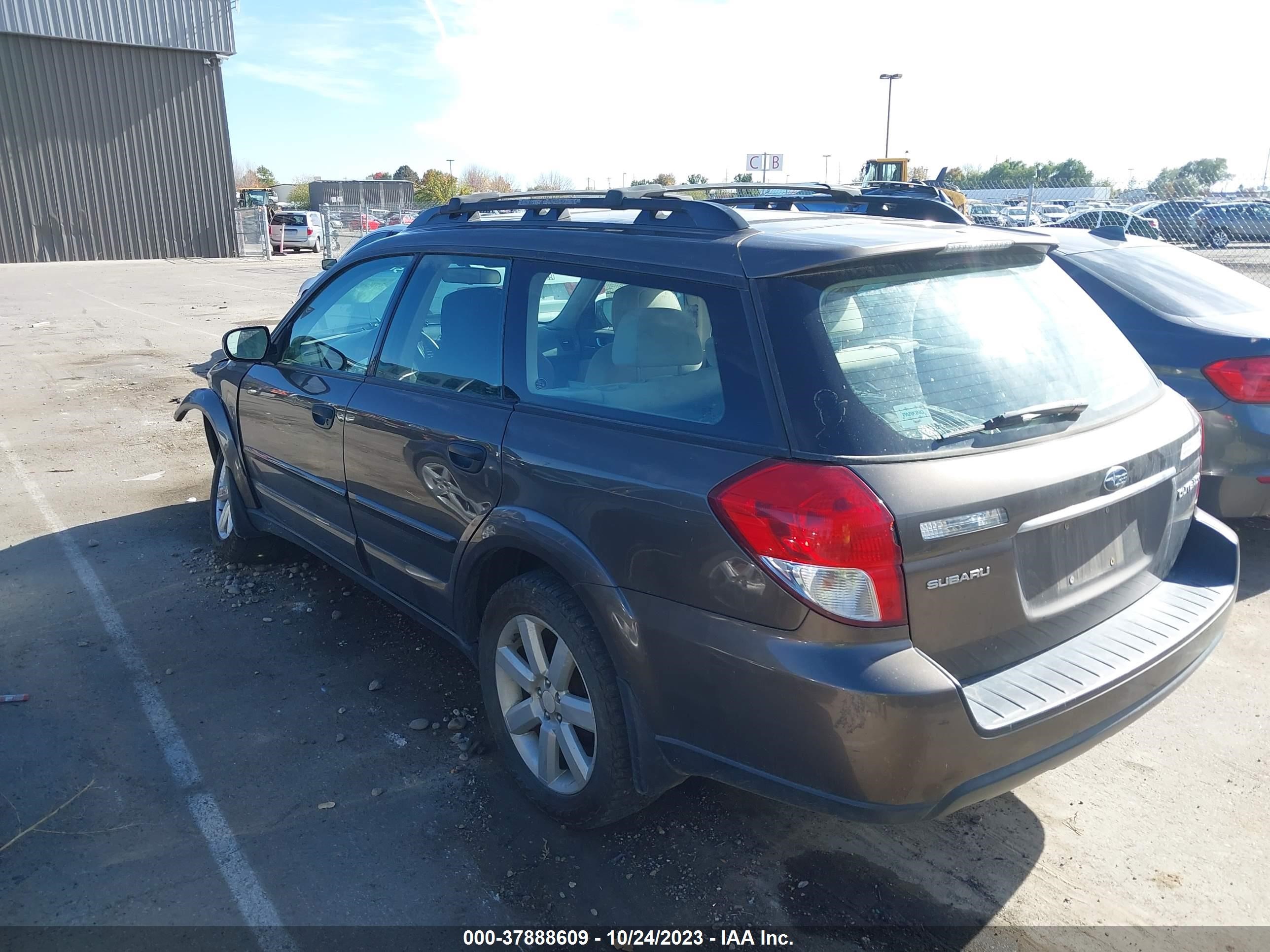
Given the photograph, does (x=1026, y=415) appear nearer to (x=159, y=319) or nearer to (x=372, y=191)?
(x=159, y=319)

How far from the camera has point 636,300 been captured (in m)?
2.86

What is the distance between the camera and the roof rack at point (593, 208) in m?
2.77

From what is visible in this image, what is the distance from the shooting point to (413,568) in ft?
11.7

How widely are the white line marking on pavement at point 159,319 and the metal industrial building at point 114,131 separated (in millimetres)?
13721

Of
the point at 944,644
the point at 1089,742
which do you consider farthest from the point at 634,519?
the point at 1089,742

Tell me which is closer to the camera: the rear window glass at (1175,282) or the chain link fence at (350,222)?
the rear window glass at (1175,282)

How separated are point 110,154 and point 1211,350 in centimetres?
3627

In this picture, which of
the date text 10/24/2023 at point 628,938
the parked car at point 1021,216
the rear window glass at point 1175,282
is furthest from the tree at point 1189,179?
the date text 10/24/2023 at point 628,938

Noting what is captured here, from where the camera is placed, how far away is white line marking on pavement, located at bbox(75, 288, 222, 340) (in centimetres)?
1452

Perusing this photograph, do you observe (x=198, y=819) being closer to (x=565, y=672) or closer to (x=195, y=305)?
(x=565, y=672)

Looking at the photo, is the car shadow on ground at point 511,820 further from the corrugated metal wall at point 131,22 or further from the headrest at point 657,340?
the corrugated metal wall at point 131,22

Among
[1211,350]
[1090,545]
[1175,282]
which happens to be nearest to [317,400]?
[1090,545]

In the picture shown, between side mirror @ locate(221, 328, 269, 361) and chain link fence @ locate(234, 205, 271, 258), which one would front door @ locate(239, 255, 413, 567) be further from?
chain link fence @ locate(234, 205, 271, 258)

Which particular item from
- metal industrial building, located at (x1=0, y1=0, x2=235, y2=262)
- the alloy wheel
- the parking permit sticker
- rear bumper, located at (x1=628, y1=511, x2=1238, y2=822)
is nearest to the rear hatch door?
the parking permit sticker
